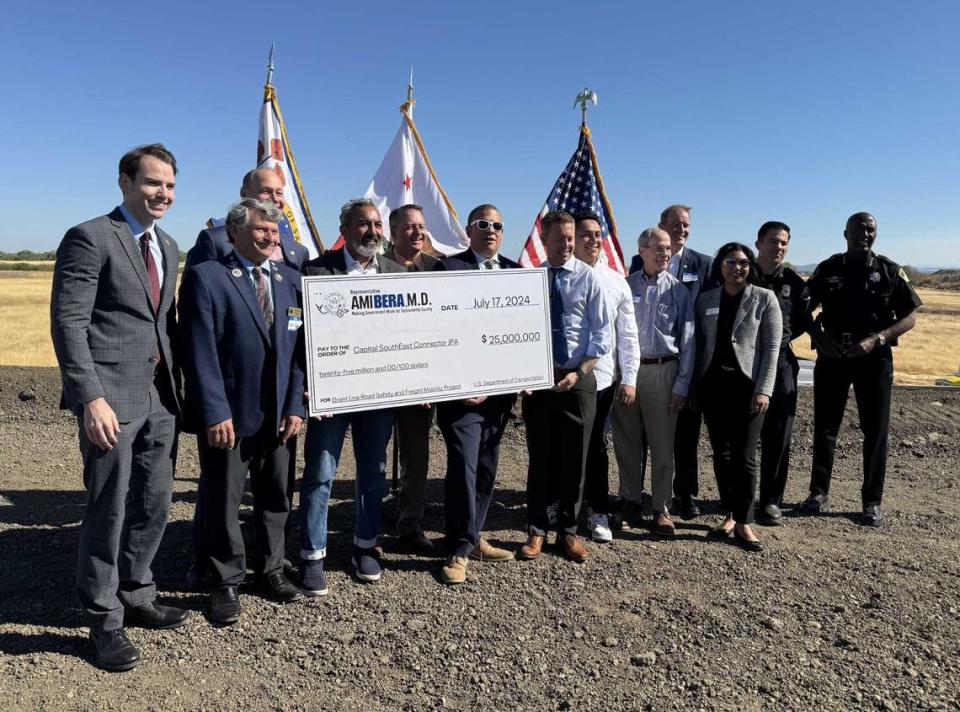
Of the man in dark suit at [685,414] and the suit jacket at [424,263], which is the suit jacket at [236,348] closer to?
the suit jacket at [424,263]

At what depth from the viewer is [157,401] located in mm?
3863

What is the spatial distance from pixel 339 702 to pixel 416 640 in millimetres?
692

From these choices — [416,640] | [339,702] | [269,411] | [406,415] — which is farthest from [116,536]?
[406,415]

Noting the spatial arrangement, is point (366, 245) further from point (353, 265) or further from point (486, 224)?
point (486, 224)

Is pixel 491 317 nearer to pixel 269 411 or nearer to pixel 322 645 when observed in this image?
pixel 269 411

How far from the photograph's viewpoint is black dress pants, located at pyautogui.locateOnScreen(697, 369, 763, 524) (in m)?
5.50

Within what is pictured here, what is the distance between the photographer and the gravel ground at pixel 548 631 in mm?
3449

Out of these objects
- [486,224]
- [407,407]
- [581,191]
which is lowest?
[407,407]

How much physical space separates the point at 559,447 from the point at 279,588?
223 cm

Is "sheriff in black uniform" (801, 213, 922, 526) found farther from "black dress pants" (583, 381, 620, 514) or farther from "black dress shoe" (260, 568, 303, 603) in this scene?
"black dress shoe" (260, 568, 303, 603)

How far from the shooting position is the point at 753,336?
5.51 m

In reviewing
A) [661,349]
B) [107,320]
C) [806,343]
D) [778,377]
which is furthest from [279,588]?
[806,343]

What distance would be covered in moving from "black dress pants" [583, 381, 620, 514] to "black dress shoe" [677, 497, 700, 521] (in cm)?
101

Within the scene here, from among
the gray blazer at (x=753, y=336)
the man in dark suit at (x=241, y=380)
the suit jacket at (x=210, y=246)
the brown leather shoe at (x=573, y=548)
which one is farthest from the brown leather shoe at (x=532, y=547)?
the suit jacket at (x=210, y=246)
